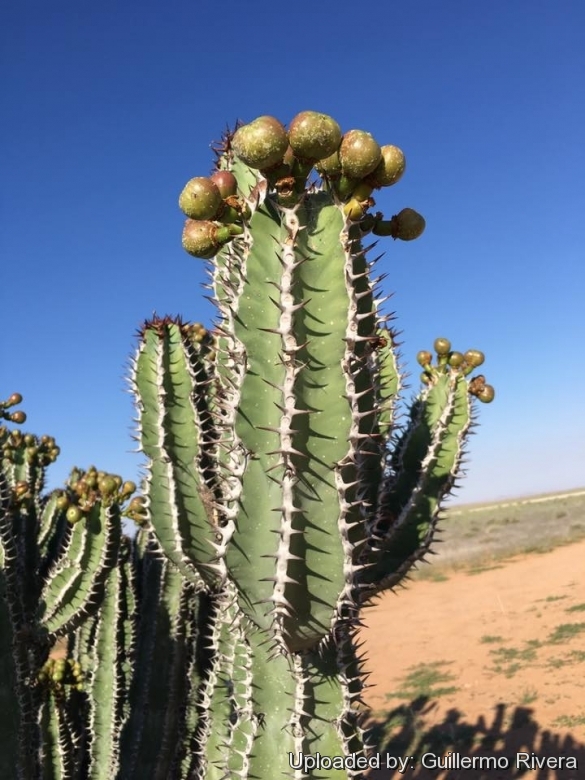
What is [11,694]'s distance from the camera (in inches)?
146

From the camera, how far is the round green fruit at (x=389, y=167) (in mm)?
1708

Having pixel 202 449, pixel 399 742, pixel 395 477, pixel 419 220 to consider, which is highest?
pixel 419 220

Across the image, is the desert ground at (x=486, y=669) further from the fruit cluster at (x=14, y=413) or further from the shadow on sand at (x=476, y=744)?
the fruit cluster at (x=14, y=413)

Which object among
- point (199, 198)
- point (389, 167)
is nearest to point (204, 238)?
point (199, 198)

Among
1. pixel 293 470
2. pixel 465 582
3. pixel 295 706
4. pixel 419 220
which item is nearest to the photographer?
pixel 293 470

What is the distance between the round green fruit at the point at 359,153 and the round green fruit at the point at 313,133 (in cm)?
7

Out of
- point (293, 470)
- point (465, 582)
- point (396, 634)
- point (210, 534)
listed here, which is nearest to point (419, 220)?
point (293, 470)

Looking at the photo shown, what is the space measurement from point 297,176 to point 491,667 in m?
12.0

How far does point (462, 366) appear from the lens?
355 cm

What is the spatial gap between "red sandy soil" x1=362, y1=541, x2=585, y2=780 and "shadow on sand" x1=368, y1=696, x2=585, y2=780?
0.05 ft

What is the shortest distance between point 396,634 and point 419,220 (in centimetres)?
1577

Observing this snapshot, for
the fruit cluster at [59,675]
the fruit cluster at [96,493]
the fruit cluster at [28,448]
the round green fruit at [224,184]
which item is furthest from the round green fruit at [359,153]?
the fruit cluster at [28,448]

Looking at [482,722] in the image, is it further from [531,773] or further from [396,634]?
[396,634]

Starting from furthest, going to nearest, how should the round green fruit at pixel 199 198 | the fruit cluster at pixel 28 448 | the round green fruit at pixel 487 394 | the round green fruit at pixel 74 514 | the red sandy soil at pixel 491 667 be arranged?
1. the red sandy soil at pixel 491 667
2. the fruit cluster at pixel 28 448
3. the round green fruit at pixel 74 514
4. the round green fruit at pixel 487 394
5. the round green fruit at pixel 199 198
